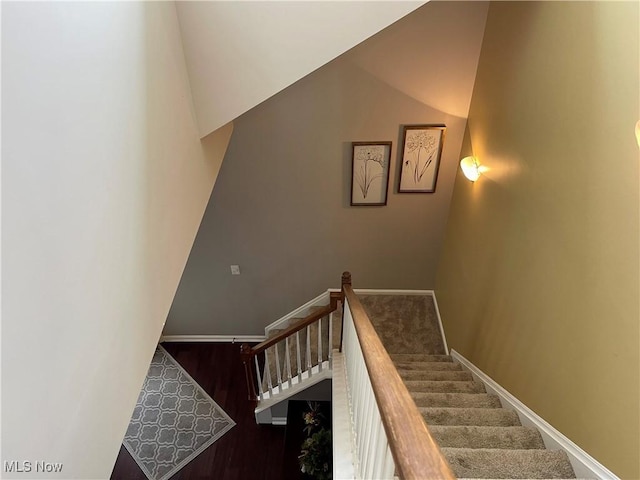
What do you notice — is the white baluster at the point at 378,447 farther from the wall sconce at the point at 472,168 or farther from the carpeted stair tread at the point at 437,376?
the wall sconce at the point at 472,168

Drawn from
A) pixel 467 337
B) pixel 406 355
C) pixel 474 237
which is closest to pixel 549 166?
pixel 474 237

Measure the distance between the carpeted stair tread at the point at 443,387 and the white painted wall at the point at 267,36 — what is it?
2.04 metres

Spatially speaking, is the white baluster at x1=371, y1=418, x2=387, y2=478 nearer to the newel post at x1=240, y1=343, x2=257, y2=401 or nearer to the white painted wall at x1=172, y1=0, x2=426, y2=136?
the white painted wall at x1=172, y1=0, x2=426, y2=136

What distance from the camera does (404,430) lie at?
931 mm

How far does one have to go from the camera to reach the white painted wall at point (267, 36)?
1835 millimetres

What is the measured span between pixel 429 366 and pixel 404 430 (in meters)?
2.74

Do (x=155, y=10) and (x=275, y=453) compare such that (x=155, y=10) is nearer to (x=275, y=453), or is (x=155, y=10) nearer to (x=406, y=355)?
(x=406, y=355)

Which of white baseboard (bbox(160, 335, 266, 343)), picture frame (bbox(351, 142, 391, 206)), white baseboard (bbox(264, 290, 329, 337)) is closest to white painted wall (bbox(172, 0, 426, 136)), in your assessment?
picture frame (bbox(351, 142, 391, 206))

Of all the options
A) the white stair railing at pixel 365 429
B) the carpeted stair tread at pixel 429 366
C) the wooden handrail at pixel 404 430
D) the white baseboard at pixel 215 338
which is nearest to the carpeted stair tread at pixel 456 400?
the white stair railing at pixel 365 429

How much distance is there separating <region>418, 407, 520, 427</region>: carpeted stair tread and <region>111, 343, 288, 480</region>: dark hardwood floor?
197cm

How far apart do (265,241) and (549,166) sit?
2.71 m

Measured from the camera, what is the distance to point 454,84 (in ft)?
10.3

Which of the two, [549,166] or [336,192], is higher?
[336,192]

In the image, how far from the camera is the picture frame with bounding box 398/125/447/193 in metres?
3.37
